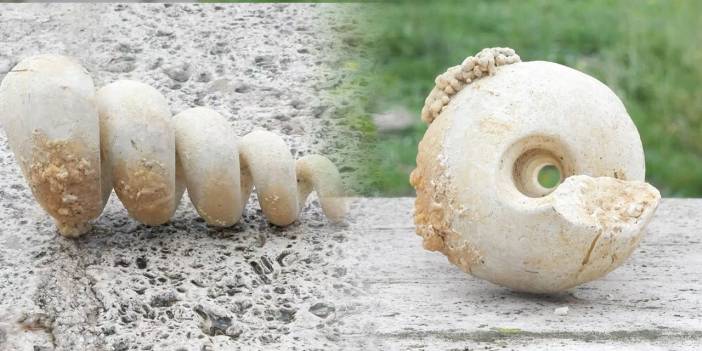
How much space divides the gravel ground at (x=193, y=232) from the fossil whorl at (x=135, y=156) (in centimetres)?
6

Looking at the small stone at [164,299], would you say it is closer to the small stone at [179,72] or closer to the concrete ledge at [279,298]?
the concrete ledge at [279,298]

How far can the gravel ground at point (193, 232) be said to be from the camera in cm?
195

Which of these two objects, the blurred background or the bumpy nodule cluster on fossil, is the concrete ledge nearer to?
the bumpy nodule cluster on fossil

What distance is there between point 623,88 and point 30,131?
232 centimetres

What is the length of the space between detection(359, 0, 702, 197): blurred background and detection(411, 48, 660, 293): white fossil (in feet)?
4.21

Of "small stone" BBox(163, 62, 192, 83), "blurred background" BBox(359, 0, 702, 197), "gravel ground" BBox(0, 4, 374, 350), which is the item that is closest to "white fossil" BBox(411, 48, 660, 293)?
"gravel ground" BBox(0, 4, 374, 350)

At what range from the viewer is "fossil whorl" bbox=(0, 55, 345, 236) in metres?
2.10

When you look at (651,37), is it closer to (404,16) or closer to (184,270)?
(404,16)

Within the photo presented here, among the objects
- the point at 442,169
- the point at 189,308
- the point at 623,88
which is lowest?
the point at 189,308

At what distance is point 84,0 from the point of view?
9.50 ft

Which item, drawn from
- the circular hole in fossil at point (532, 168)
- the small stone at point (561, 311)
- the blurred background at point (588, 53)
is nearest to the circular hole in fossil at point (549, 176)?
the blurred background at point (588, 53)

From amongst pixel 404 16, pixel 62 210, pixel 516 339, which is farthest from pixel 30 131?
pixel 404 16

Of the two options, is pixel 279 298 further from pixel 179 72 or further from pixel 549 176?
pixel 549 176

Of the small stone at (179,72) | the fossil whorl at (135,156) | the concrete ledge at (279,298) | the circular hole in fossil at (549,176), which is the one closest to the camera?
the concrete ledge at (279,298)
